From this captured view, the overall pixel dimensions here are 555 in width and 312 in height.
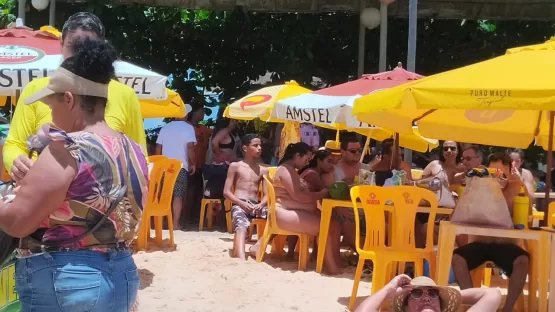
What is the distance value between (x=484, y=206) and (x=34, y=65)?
3.32m

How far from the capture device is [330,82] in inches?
492

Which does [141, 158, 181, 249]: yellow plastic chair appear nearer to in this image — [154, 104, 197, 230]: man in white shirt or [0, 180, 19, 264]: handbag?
[154, 104, 197, 230]: man in white shirt

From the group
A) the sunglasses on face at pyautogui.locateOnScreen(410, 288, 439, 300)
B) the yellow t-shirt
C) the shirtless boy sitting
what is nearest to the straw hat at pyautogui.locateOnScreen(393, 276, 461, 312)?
the sunglasses on face at pyautogui.locateOnScreen(410, 288, 439, 300)

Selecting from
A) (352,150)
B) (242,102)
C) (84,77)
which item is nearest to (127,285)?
(84,77)

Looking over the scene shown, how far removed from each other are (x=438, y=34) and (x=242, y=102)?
4.94 m

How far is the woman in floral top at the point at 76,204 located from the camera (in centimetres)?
196

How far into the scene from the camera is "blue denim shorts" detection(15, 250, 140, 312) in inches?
79.7

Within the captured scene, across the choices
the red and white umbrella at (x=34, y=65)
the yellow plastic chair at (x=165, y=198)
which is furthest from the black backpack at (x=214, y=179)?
the red and white umbrella at (x=34, y=65)

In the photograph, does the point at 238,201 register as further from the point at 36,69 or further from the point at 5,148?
the point at 5,148

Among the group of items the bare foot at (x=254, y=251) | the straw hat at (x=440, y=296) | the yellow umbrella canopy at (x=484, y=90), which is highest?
the yellow umbrella canopy at (x=484, y=90)

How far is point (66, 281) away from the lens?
2.03m

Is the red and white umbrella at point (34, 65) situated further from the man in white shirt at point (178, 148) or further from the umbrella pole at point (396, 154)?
the man in white shirt at point (178, 148)

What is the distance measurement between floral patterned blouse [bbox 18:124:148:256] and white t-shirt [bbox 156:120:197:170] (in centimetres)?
733

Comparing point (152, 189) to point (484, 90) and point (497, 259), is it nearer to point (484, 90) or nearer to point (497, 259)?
point (497, 259)
